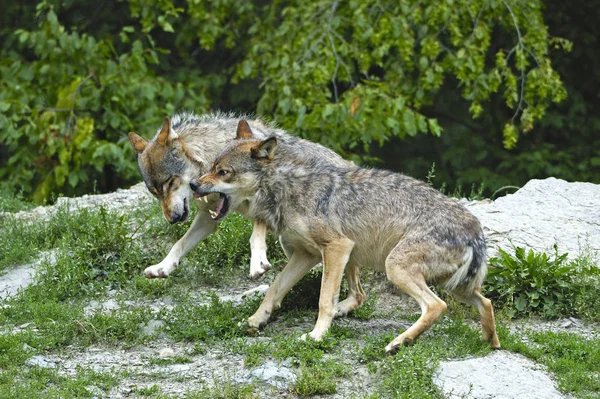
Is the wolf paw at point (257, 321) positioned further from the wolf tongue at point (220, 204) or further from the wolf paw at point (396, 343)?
the wolf paw at point (396, 343)

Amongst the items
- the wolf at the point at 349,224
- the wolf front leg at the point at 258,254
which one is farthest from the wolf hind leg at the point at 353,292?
the wolf front leg at the point at 258,254

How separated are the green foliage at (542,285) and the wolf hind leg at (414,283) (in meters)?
1.25

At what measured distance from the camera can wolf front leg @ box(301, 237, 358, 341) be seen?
7195mm

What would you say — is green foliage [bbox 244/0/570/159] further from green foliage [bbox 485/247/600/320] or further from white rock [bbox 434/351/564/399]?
white rock [bbox 434/351/564/399]

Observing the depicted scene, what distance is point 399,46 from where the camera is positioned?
1335 centimetres

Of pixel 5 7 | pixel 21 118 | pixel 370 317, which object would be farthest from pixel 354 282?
pixel 5 7

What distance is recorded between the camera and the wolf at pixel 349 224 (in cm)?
707

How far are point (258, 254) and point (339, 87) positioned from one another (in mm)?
9053

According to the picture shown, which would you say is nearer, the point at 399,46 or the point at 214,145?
the point at 214,145

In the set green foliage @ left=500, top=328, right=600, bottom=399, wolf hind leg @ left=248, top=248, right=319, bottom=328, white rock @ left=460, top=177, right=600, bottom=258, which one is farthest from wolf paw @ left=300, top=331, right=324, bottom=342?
white rock @ left=460, top=177, right=600, bottom=258

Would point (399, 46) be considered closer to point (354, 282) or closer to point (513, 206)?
point (513, 206)

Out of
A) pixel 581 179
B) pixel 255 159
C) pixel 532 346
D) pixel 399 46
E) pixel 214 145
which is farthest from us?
pixel 581 179

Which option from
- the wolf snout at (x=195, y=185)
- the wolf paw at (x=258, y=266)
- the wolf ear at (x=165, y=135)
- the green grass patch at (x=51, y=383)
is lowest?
the green grass patch at (x=51, y=383)

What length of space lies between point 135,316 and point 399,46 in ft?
22.9
